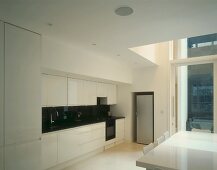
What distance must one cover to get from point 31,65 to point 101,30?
1237mm

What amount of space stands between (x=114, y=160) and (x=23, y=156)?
2.38 m

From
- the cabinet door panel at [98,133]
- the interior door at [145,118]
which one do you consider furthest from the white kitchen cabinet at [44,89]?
the interior door at [145,118]

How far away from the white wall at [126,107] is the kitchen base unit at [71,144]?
136 cm

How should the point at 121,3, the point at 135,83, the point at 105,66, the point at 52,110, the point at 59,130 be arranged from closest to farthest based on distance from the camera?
1. the point at 121,3
2. the point at 59,130
3. the point at 52,110
4. the point at 105,66
5. the point at 135,83

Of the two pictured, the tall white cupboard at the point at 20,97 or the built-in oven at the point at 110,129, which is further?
the built-in oven at the point at 110,129

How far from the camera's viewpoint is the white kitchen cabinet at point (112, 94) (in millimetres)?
6291

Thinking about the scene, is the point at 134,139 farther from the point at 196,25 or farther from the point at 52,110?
the point at 196,25

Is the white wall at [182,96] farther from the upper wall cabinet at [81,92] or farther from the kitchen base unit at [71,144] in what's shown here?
the upper wall cabinet at [81,92]

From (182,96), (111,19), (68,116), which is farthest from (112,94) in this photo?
(111,19)

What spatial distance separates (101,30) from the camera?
295 cm

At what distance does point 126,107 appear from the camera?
6.54 m

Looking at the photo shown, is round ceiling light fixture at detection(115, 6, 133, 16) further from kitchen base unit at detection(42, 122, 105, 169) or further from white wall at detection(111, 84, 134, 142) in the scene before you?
white wall at detection(111, 84, 134, 142)

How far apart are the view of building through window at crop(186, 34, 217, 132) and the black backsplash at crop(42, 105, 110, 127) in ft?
9.19

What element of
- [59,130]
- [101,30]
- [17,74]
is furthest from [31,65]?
[59,130]
